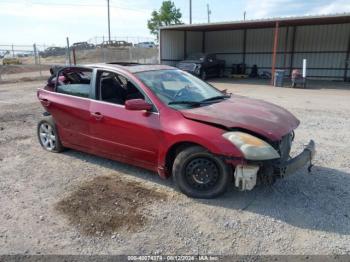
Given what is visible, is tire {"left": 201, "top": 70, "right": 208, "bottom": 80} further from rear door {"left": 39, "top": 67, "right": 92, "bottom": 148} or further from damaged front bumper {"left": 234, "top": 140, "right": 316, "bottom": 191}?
damaged front bumper {"left": 234, "top": 140, "right": 316, "bottom": 191}

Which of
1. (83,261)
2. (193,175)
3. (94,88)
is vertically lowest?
(83,261)

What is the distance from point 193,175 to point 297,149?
8.89 ft

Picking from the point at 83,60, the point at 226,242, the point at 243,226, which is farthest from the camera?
the point at 83,60

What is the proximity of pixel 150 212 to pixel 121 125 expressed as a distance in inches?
50.7

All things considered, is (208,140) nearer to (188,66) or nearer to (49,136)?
(49,136)

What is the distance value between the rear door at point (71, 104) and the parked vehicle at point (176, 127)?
2cm

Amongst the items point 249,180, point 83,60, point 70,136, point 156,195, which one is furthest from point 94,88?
point 83,60

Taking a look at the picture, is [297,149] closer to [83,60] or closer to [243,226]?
[243,226]

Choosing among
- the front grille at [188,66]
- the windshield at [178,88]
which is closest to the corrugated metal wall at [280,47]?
the front grille at [188,66]

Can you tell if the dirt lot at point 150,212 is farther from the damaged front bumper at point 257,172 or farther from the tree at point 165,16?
the tree at point 165,16

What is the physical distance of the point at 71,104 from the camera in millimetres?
4941

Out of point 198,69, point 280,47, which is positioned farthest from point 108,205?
point 280,47

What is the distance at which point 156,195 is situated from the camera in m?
4.05

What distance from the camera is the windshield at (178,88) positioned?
13.8ft
